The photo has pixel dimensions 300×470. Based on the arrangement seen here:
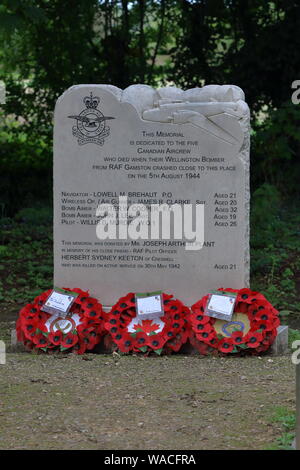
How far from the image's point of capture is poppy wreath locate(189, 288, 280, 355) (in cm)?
551

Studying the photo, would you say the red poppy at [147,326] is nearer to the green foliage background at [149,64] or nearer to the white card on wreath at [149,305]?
the white card on wreath at [149,305]

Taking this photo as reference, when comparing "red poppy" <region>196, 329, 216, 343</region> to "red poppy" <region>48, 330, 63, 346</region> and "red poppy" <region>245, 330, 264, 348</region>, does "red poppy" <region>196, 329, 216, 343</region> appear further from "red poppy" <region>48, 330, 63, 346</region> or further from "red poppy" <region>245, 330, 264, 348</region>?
"red poppy" <region>48, 330, 63, 346</region>

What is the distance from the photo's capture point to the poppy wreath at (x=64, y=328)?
5664mm

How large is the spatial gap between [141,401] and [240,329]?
128 cm

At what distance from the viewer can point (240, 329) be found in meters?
5.59

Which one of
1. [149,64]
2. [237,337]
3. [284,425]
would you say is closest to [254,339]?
[237,337]

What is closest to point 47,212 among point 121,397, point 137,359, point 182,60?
point 182,60

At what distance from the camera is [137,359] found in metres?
5.50

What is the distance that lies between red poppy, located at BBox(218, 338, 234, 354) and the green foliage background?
16.8 ft

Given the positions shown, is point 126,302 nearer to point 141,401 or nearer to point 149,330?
point 149,330

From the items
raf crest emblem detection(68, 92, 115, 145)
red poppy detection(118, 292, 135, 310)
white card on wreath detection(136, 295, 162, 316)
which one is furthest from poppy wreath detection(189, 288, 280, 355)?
raf crest emblem detection(68, 92, 115, 145)

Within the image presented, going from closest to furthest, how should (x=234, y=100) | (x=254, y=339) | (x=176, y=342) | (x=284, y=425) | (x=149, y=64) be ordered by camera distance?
(x=284, y=425) → (x=254, y=339) → (x=176, y=342) → (x=234, y=100) → (x=149, y=64)

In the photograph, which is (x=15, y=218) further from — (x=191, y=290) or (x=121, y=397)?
(x=121, y=397)

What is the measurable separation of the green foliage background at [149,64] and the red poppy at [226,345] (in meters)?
5.11
